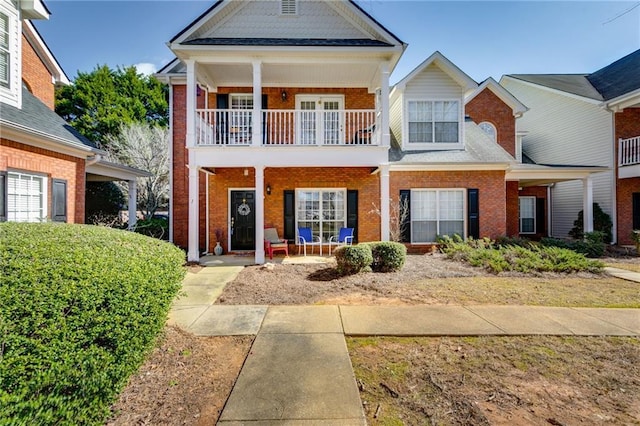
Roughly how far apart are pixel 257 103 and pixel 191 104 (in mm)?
1944

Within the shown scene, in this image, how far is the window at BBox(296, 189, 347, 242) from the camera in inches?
425

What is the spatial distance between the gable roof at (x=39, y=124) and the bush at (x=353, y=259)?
747cm

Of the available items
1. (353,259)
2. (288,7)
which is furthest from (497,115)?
(353,259)

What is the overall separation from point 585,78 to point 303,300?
21638mm

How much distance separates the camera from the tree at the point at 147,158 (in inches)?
677

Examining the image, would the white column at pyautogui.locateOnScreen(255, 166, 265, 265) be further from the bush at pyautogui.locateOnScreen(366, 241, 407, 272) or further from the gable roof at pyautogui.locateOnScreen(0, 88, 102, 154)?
the gable roof at pyautogui.locateOnScreen(0, 88, 102, 154)

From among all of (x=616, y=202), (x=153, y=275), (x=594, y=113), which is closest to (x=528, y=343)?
(x=153, y=275)

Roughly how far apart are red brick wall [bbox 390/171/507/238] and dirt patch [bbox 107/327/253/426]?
27.6 ft

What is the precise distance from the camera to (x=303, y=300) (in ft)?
18.2

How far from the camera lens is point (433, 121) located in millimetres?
11180

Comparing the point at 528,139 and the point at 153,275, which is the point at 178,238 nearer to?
the point at 153,275

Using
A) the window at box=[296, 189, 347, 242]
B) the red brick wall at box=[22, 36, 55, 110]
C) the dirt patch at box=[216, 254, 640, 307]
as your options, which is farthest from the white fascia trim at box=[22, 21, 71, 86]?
the dirt patch at box=[216, 254, 640, 307]

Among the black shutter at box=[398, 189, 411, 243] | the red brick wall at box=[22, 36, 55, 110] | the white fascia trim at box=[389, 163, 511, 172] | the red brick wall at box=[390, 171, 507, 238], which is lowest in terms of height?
the black shutter at box=[398, 189, 411, 243]

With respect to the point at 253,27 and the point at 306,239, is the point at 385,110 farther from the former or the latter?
the point at 253,27
